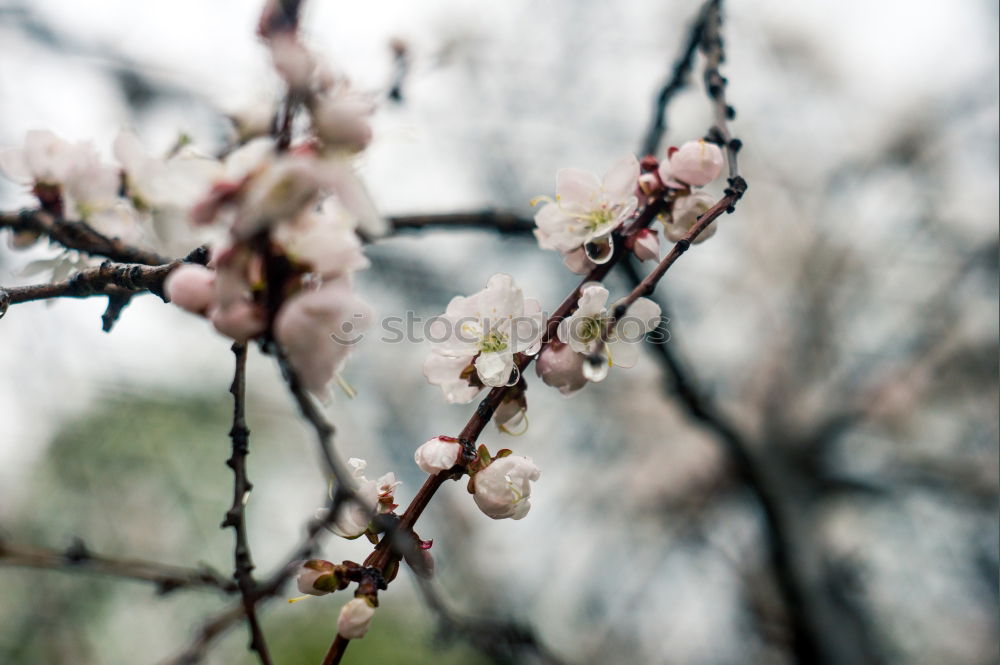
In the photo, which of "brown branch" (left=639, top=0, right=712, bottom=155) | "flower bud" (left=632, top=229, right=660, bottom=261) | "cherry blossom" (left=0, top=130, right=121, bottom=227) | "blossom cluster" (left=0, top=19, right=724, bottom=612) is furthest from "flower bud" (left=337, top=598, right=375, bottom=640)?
"brown branch" (left=639, top=0, right=712, bottom=155)

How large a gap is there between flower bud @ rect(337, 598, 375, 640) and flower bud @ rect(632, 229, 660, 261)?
323 mm

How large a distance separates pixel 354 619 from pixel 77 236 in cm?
44

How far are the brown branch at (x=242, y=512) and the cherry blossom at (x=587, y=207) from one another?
26cm

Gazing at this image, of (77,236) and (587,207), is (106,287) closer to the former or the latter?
(77,236)

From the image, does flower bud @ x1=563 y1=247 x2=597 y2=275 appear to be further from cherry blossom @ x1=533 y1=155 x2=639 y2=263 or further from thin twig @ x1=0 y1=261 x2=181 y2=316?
thin twig @ x1=0 y1=261 x2=181 y2=316

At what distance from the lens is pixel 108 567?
0.57 metres

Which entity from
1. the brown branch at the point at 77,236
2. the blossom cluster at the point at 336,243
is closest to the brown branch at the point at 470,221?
the blossom cluster at the point at 336,243

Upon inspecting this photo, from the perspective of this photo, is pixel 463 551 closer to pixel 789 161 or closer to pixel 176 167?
pixel 789 161

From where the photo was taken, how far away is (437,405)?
300 cm

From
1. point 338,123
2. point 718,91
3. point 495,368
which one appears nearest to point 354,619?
point 495,368

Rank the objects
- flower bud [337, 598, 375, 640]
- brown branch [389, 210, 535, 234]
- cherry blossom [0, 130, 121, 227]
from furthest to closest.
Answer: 1. brown branch [389, 210, 535, 234]
2. cherry blossom [0, 130, 121, 227]
3. flower bud [337, 598, 375, 640]

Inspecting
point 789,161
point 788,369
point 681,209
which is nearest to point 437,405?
point 788,369

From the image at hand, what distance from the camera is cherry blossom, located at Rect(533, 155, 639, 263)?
501 millimetres

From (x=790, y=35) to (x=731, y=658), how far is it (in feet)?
9.56
